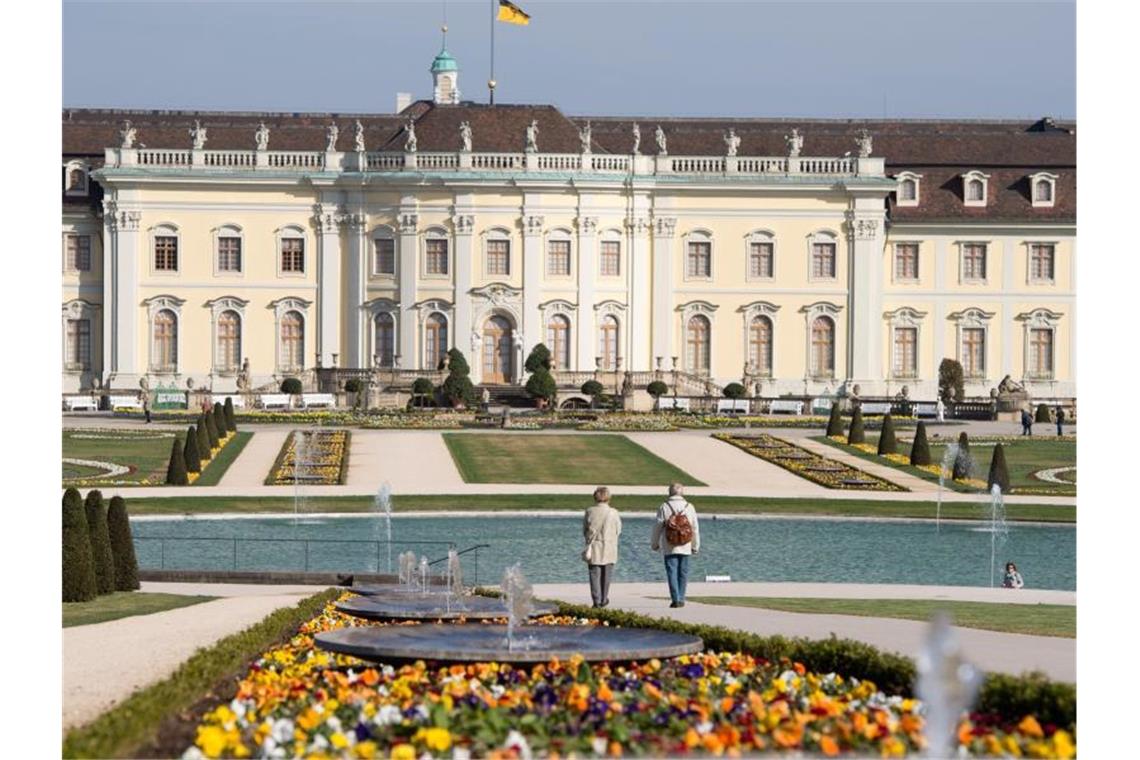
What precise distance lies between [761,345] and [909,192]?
6740mm

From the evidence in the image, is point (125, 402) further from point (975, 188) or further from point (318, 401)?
point (975, 188)

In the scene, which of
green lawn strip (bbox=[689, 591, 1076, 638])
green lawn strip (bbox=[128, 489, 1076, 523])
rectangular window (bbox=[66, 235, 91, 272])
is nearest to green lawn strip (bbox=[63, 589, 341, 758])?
green lawn strip (bbox=[689, 591, 1076, 638])

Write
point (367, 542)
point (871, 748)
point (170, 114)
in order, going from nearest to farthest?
point (871, 748), point (367, 542), point (170, 114)

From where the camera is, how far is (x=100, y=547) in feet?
78.3

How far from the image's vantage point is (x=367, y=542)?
104ft

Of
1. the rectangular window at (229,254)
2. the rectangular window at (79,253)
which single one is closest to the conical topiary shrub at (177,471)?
the rectangular window at (229,254)

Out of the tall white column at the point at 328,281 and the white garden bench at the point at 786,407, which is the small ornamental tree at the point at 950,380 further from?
the tall white column at the point at 328,281

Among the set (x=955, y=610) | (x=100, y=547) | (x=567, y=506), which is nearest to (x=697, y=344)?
(x=567, y=506)

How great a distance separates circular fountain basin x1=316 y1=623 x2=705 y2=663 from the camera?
1410cm

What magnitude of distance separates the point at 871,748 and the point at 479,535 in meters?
21.6

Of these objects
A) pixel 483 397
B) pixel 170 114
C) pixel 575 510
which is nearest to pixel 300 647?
pixel 575 510

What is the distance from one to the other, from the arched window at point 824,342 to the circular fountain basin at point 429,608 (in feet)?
163

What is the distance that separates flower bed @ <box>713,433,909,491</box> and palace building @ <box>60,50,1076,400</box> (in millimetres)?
15443
